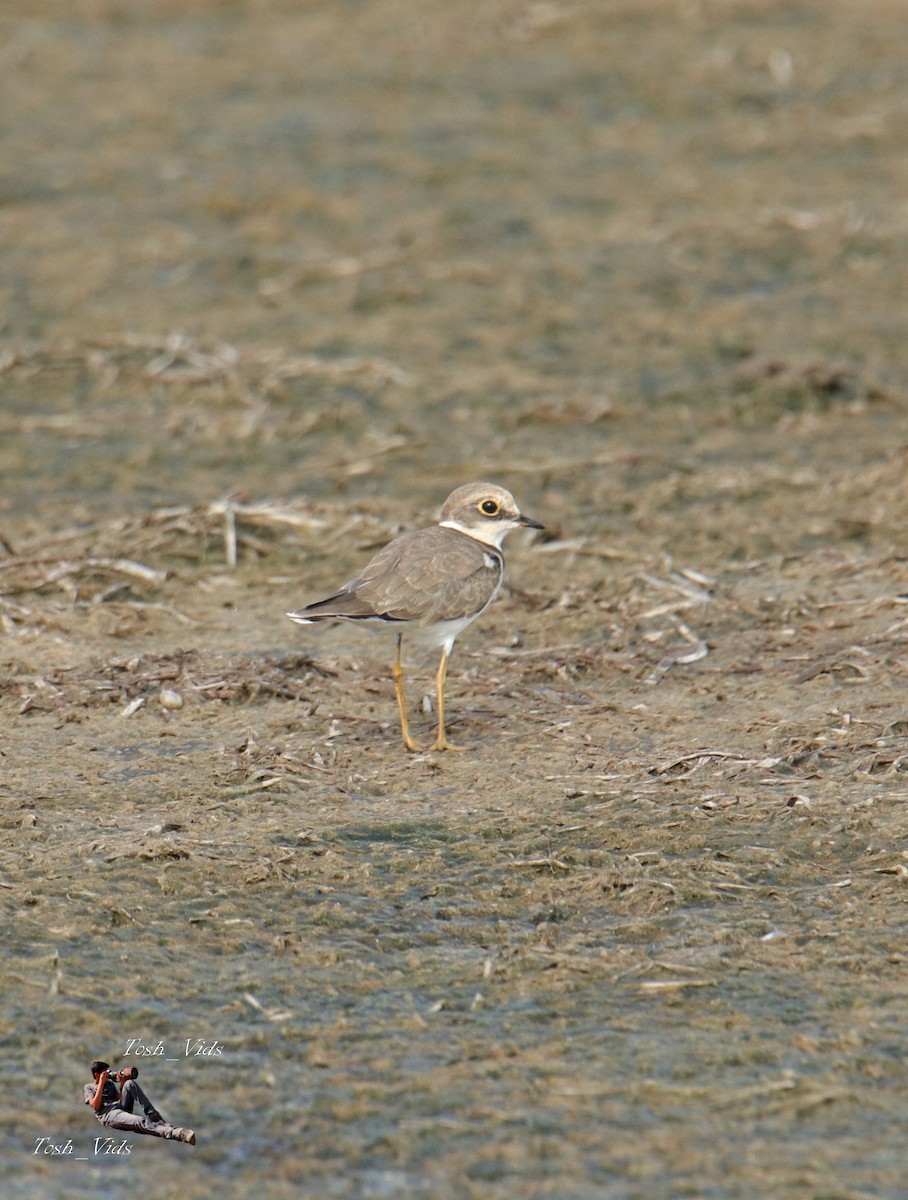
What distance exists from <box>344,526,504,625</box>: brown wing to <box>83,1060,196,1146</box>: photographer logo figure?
2.88 meters

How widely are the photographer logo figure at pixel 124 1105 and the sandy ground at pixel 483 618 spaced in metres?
0.05

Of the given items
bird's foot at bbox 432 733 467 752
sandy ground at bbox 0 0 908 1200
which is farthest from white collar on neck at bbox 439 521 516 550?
bird's foot at bbox 432 733 467 752

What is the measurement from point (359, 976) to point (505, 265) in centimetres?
967

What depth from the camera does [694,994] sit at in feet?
18.4

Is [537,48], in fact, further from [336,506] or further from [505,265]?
[336,506]

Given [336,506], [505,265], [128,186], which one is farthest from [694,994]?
[128,186]

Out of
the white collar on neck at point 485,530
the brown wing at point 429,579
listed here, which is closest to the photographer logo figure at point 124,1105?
the brown wing at point 429,579

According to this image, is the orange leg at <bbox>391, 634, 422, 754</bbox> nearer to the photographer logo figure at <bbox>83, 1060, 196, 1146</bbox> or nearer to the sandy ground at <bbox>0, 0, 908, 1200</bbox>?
the sandy ground at <bbox>0, 0, 908, 1200</bbox>

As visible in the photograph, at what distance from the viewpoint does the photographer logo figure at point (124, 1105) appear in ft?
16.4

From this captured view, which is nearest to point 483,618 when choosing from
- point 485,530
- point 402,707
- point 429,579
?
point 485,530

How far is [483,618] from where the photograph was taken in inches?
362

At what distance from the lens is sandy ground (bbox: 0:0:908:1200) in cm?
519

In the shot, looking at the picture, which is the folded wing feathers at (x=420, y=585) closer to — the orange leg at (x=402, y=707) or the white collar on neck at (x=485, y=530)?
the orange leg at (x=402, y=707)

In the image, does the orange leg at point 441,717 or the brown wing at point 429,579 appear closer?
the orange leg at point 441,717
